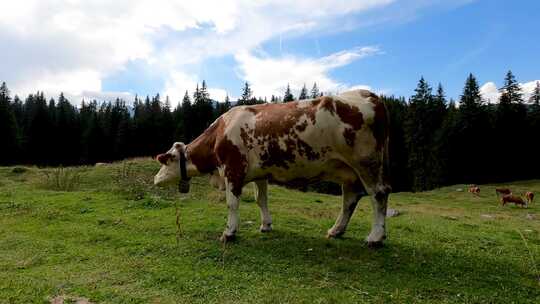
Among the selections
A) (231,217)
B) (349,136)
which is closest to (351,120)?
(349,136)

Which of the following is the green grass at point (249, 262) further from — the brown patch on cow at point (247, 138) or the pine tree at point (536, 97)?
the pine tree at point (536, 97)

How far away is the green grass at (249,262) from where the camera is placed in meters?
5.05

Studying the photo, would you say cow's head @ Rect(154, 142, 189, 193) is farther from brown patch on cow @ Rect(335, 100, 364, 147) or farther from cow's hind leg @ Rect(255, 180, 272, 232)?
brown patch on cow @ Rect(335, 100, 364, 147)

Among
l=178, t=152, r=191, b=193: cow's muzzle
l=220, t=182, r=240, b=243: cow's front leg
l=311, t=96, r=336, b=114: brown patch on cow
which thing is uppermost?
l=311, t=96, r=336, b=114: brown patch on cow

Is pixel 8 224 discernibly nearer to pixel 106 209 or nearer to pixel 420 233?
pixel 106 209

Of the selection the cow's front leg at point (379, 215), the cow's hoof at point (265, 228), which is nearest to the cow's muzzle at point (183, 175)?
the cow's hoof at point (265, 228)

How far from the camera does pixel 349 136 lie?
6469 millimetres

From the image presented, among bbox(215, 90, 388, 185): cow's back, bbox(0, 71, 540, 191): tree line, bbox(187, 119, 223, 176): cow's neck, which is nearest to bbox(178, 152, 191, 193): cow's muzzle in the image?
bbox(187, 119, 223, 176): cow's neck

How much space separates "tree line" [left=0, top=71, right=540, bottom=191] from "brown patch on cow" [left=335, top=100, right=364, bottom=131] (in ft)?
180

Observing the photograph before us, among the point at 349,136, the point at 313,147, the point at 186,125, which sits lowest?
the point at 313,147

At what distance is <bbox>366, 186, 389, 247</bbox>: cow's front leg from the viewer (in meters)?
6.65

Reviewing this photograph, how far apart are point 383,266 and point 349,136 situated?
197 centimetres

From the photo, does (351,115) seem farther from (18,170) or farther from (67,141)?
(67,141)

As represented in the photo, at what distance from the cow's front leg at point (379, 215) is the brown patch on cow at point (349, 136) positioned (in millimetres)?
866
